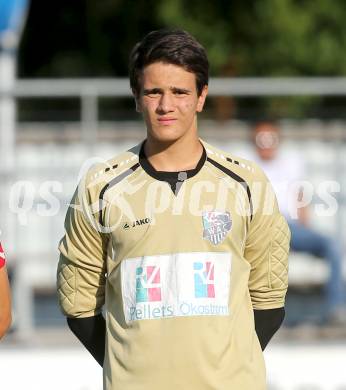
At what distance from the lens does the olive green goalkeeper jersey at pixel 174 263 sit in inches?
144

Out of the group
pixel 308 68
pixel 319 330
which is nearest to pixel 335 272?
pixel 319 330

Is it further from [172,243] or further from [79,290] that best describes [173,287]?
[79,290]

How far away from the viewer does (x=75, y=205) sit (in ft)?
12.5

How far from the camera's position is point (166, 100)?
3.68 m

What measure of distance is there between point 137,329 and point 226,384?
0.31m

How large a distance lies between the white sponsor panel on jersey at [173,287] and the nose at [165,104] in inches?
17.0

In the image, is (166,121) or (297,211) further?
(297,211)

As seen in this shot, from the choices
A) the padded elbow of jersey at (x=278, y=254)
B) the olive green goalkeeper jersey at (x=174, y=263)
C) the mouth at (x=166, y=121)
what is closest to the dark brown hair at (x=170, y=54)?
the mouth at (x=166, y=121)

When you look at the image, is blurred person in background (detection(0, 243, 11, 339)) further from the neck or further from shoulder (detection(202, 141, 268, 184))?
shoulder (detection(202, 141, 268, 184))

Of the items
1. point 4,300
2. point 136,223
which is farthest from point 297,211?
point 4,300

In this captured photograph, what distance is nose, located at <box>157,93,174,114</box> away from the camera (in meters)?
3.67

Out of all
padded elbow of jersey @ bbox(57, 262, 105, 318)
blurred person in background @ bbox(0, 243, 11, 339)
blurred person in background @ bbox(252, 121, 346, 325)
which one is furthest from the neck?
blurred person in background @ bbox(252, 121, 346, 325)

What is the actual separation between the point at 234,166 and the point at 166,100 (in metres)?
0.34

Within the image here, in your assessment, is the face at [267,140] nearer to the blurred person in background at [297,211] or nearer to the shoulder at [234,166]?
the blurred person in background at [297,211]
